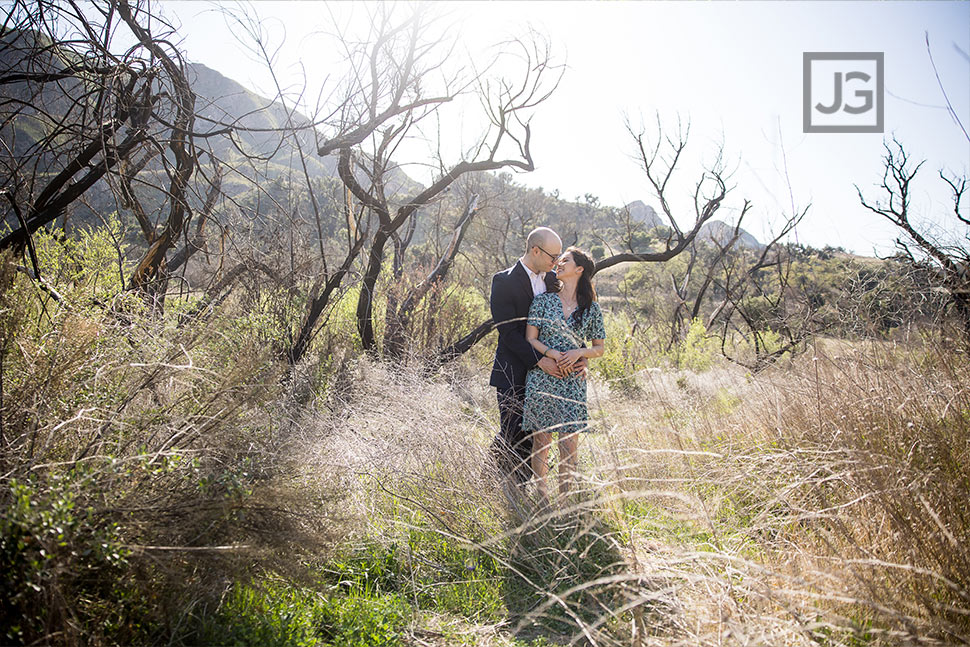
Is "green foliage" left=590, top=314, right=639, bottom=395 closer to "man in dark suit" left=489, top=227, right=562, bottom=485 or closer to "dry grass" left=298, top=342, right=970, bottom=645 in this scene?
"dry grass" left=298, top=342, right=970, bottom=645

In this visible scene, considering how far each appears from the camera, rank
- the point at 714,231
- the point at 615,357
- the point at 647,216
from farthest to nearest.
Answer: the point at 647,216 < the point at 714,231 < the point at 615,357

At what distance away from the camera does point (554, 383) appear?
12.1 feet

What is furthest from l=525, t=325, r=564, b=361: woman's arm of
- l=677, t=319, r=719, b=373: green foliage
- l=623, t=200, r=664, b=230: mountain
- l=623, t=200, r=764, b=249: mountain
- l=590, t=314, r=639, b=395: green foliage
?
l=623, t=200, r=664, b=230: mountain

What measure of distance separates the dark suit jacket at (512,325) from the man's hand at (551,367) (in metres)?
0.13

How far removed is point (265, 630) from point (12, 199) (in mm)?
2601

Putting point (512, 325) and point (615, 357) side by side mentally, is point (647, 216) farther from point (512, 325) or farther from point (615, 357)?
point (512, 325)

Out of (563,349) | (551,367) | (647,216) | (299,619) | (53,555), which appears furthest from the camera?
(647,216)

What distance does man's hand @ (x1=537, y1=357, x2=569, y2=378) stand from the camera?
11.9ft

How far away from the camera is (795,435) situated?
11.1 feet

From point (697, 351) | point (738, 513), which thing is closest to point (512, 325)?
point (738, 513)

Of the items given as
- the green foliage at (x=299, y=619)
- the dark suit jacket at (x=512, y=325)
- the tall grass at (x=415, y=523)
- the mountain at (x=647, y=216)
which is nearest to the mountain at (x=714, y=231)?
the mountain at (x=647, y=216)

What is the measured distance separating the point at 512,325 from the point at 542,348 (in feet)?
1.11

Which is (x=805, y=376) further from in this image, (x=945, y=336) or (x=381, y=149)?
(x=381, y=149)

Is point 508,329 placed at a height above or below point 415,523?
above
